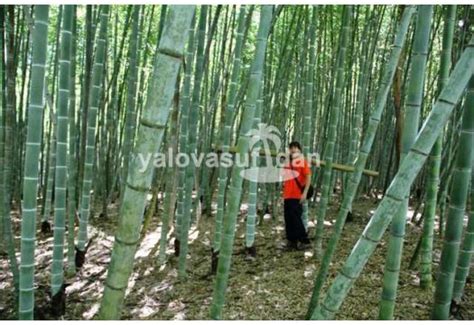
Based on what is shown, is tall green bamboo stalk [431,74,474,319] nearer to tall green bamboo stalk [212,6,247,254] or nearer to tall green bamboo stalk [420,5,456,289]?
tall green bamboo stalk [420,5,456,289]

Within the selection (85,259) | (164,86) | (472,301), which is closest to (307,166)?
(472,301)

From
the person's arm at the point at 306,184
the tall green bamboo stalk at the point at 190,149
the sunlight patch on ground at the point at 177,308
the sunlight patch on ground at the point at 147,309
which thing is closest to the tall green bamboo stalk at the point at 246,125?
the sunlight patch on ground at the point at 177,308

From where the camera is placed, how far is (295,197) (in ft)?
13.5

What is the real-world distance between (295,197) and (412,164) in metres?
2.94

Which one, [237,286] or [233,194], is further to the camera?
[237,286]

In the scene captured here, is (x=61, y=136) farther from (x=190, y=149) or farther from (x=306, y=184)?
(x=306, y=184)

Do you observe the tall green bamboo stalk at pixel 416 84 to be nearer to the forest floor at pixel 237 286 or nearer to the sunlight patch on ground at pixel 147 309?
the forest floor at pixel 237 286

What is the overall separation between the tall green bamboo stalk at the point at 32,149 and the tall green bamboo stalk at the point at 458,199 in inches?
64.9

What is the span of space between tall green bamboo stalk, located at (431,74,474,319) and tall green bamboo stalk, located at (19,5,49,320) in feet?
5.41

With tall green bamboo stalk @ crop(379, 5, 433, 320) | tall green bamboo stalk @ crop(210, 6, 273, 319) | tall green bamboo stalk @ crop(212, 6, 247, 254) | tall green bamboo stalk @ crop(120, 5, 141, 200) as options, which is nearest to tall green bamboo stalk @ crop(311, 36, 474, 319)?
tall green bamboo stalk @ crop(379, 5, 433, 320)

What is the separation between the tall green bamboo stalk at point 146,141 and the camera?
942mm

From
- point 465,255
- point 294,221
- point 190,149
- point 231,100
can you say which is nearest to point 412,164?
point 465,255

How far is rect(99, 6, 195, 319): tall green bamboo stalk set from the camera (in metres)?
0.94

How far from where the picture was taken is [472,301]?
2.73 metres
